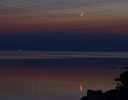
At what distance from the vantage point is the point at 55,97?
99.1 ft

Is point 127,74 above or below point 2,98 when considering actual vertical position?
above

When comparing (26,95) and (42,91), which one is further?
(42,91)

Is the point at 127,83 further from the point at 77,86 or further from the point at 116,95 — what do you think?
the point at 77,86

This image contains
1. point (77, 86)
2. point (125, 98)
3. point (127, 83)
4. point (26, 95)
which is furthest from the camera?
point (77, 86)

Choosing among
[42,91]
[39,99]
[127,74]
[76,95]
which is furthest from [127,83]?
[42,91]

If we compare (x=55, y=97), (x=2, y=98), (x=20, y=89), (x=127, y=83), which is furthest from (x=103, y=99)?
(x=20, y=89)

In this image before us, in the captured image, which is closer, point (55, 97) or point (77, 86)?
point (55, 97)

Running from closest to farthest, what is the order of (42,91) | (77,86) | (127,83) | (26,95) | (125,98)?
1. (125,98)
2. (127,83)
3. (26,95)
4. (42,91)
5. (77,86)

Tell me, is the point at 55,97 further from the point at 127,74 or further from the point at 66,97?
the point at 127,74

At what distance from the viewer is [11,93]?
3303cm

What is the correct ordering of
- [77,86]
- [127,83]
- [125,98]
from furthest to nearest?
1. [77,86]
2. [127,83]
3. [125,98]

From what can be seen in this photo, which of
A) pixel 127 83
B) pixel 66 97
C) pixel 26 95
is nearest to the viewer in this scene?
pixel 127 83

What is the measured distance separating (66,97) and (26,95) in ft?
13.5

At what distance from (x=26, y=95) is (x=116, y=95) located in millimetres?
11709
